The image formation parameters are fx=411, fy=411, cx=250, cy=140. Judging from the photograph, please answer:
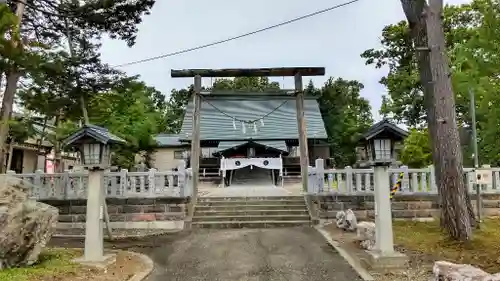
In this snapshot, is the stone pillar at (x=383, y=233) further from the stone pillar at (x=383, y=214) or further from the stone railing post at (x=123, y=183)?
the stone railing post at (x=123, y=183)

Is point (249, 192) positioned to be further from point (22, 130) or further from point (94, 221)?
point (94, 221)

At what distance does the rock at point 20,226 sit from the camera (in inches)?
223

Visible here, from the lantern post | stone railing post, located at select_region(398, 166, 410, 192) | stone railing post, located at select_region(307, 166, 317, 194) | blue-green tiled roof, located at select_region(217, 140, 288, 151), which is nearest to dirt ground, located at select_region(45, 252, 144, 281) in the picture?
the lantern post

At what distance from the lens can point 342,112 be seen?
1304 inches

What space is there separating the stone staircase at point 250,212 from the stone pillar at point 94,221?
444 centimetres

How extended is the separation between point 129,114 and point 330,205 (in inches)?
529

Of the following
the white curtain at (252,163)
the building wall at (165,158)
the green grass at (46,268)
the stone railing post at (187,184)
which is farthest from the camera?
the building wall at (165,158)

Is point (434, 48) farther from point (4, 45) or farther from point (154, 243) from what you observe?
point (4, 45)

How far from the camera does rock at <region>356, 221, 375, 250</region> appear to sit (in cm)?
775

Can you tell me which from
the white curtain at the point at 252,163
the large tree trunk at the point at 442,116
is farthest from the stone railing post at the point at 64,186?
the white curtain at the point at 252,163

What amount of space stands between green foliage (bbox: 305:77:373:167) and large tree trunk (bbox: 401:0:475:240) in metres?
20.9

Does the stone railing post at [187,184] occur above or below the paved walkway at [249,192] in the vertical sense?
above

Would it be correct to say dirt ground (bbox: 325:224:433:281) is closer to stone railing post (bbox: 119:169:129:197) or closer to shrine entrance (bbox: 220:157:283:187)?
stone railing post (bbox: 119:169:129:197)

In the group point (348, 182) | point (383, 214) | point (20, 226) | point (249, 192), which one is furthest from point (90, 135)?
point (249, 192)
